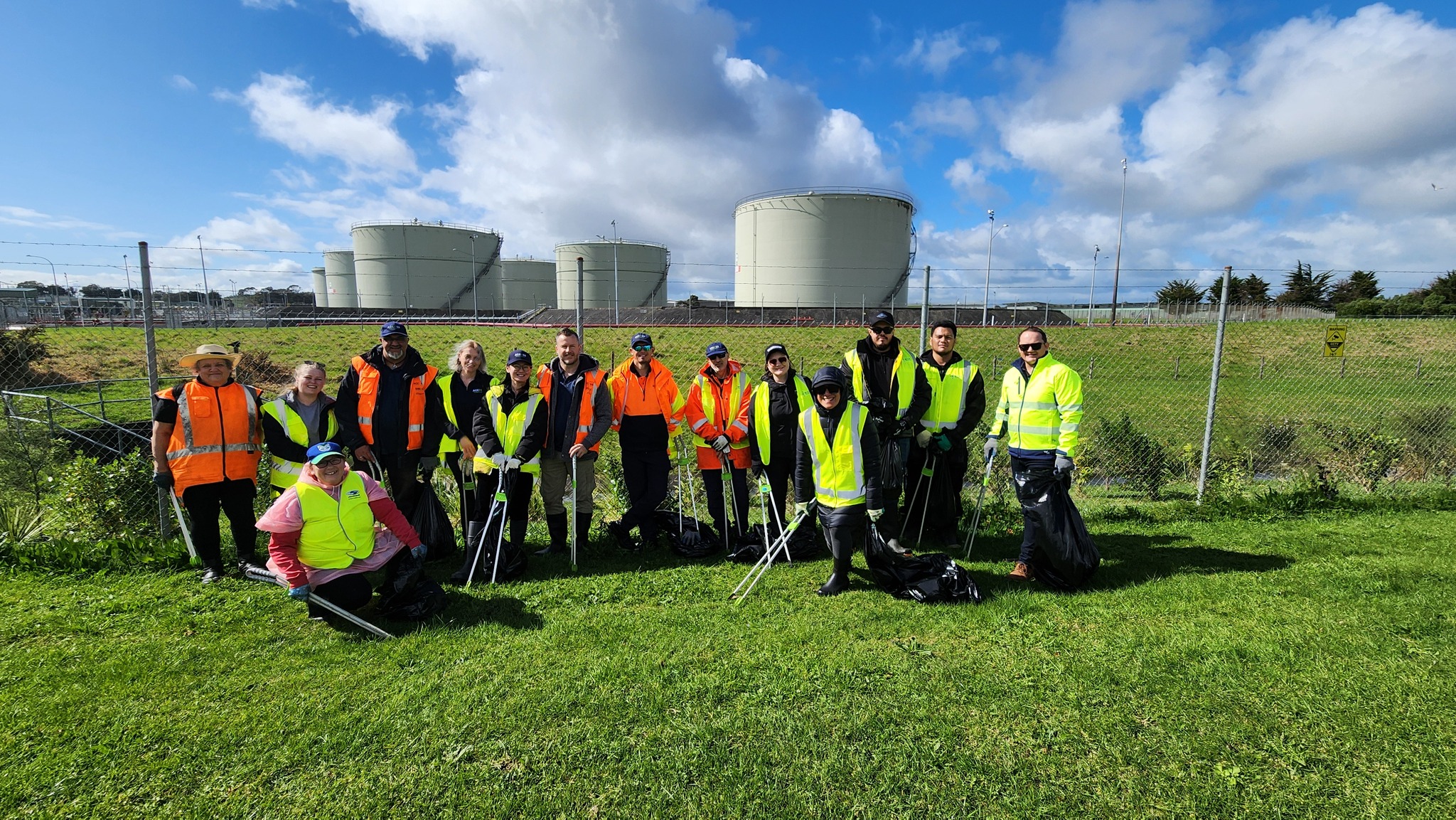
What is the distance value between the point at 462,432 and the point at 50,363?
2051 cm

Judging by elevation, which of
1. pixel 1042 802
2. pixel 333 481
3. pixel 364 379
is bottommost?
pixel 1042 802

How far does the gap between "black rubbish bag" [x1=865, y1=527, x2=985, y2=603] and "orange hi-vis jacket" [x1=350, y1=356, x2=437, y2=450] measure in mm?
3681

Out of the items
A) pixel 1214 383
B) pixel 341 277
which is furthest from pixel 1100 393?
pixel 341 277

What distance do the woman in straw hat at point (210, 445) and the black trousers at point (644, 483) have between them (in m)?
2.90

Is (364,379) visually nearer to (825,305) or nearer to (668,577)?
(668,577)

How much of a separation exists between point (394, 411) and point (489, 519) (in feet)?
3.83

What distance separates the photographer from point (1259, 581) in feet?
15.3

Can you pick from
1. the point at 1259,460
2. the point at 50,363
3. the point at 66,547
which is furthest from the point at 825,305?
the point at 66,547

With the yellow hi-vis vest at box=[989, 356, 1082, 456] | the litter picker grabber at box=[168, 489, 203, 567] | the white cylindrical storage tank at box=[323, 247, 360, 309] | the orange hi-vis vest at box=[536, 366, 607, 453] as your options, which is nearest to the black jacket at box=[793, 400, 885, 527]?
the yellow hi-vis vest at box=[989, 356, 1082, 456]

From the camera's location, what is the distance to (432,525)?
17.4 feet

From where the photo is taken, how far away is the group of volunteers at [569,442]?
14.3 feet

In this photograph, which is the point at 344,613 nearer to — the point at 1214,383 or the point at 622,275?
the point at 1214,383

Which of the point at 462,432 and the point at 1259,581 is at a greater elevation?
the point at 462,432

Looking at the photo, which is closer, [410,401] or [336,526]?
[336,526]
